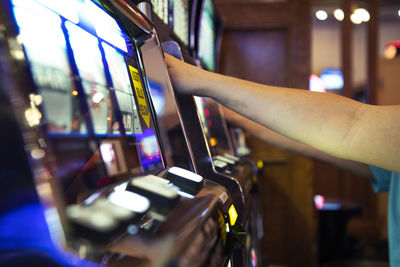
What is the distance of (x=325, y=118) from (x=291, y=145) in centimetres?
78

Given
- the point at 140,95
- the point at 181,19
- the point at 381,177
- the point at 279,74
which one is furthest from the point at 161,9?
the point at 279,74

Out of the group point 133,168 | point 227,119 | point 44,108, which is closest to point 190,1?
point 227,119

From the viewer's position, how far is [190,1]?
64.7 inches

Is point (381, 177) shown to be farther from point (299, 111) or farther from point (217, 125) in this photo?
point (299, 111)

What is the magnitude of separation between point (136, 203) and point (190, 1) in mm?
1391

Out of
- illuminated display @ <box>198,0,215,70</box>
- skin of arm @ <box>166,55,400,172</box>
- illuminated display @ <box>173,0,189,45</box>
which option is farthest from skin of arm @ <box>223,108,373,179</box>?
skin of arm @ <box>166,55,400,172</box>

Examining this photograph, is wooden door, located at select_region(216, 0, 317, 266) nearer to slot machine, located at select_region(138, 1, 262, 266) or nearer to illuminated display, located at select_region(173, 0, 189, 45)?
slot machine, located at select_region(138, 1, 262, 266)

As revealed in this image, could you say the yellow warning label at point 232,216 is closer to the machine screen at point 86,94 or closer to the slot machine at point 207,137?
the slot machine at point 207,137

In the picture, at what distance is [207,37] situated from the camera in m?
2.21

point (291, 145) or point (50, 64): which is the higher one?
point (50, 64)

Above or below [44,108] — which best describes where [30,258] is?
below

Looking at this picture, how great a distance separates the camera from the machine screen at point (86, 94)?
442mm

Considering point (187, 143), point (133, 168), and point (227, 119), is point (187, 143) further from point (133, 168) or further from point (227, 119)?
point (227, 119)

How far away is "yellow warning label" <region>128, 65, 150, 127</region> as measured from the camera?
28.0 inches
